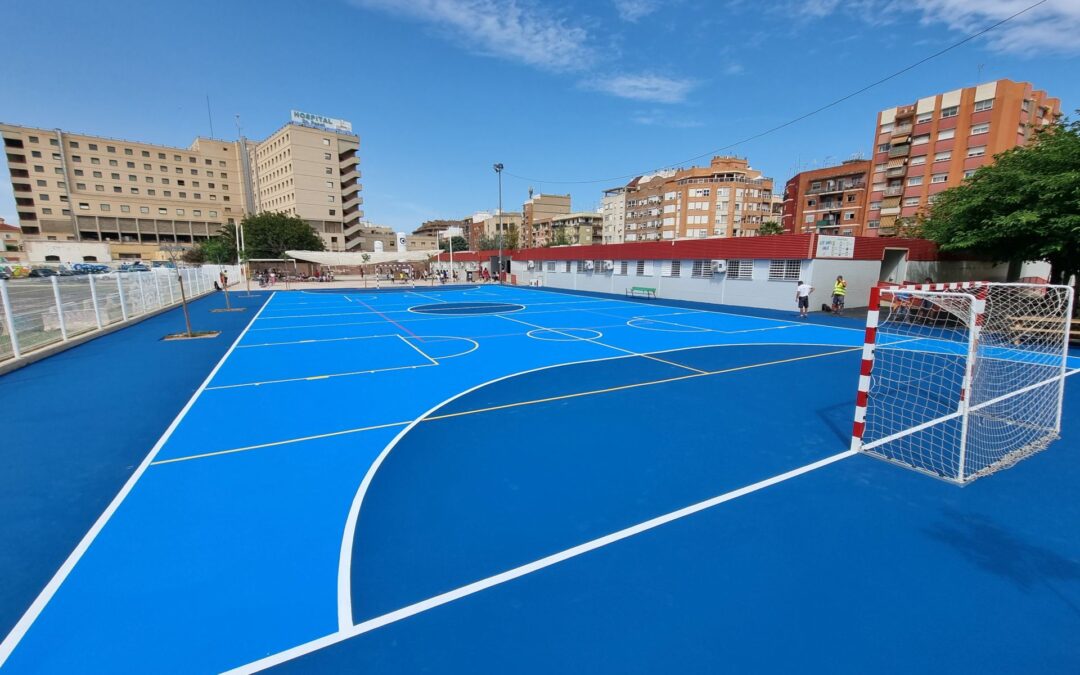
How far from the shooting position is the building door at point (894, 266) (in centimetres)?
2492

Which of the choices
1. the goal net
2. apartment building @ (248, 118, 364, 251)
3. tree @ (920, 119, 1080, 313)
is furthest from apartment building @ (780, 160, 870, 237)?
apartment building @ (248, 118, 364, 251)

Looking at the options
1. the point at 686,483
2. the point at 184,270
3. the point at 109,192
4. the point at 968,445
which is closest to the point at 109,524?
the point at 686,483

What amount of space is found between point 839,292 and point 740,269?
5.64m

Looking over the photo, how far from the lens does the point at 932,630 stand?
3336mm

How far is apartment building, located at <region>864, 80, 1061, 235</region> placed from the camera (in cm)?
4791

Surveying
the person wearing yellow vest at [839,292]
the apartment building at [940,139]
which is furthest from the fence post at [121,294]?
the apartment building at [940,139]

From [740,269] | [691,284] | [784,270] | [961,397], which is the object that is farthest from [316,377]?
[691,284]

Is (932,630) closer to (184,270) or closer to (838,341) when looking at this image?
(838,341)

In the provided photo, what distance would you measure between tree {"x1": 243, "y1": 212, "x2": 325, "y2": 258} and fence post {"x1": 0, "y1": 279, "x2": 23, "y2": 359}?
62.0 meters

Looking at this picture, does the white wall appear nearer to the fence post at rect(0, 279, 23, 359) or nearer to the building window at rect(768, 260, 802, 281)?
the building window at rect(768, 260, 802, 281)

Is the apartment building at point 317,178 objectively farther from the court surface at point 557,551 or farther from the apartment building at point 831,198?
the court surface at point 557,551

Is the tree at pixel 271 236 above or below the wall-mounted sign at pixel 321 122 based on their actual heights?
below

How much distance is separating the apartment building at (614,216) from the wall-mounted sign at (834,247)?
271ft

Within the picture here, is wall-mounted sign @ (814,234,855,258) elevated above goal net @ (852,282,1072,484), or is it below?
above
